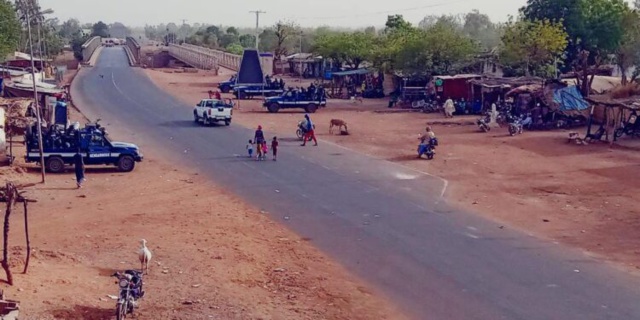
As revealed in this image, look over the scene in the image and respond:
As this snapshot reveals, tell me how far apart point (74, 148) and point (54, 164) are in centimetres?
80

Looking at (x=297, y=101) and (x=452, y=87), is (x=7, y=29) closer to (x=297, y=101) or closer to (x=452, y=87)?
(x=297, y=101)

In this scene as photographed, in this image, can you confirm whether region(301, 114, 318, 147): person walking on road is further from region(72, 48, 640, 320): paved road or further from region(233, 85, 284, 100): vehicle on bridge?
region(233, 85, 284, 100): vehicle on bridge

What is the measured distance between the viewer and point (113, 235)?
18.0 m

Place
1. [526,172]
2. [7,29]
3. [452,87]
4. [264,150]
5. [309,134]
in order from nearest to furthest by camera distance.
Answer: [526,172] < [264,150] < [309,134] < [452,87] < [7,29]

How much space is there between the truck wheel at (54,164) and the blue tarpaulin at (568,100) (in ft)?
78.4

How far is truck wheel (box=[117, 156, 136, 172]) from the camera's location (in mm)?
26641

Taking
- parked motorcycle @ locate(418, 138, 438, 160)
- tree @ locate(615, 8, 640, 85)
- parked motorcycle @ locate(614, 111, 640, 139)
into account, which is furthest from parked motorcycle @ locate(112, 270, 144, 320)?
tree @ locate(615, 8, 640, 85)

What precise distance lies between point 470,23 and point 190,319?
194m

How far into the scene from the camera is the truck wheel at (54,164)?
26.1 meters

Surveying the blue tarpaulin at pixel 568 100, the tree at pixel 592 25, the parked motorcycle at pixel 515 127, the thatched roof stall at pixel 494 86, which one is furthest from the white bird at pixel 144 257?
the tree at pixel 592 25

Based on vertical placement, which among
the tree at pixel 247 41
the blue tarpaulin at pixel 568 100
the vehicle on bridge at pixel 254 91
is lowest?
the vehicle on bridge at pixel 254 91

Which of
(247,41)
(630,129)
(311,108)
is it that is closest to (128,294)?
(630,129)

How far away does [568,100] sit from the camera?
39.7 m

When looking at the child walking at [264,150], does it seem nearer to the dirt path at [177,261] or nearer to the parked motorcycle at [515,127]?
the dirt path at [177,261]
